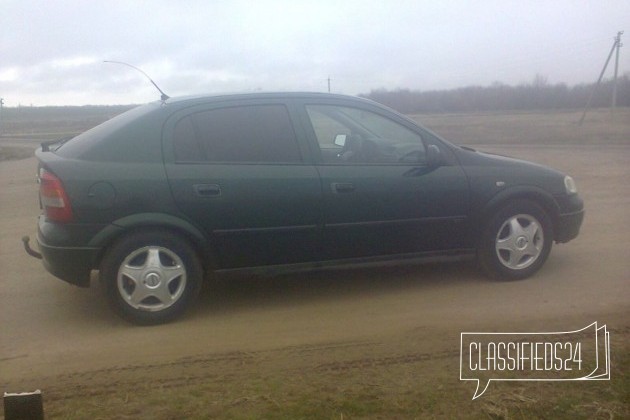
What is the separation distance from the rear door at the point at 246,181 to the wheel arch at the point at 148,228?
2.9 inches

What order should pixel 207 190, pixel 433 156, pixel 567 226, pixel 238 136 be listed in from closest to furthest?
pixel 207 190 < pixel 238 136 < pixel 433 156 < pixel 567 226

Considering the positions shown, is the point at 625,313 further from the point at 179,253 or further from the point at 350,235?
the point at 179,253

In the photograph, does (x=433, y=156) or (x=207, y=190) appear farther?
(x=433, y=156)

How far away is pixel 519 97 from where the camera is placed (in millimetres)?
33562

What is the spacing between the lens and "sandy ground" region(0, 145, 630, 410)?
436 cm

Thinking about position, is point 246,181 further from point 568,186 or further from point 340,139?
point 568,186

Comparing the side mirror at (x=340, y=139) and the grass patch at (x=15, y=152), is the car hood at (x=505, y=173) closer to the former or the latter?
the side mirror at (x=340, y=139)

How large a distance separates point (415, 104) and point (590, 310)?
1844 cm

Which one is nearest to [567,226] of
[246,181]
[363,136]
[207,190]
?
[363,136]

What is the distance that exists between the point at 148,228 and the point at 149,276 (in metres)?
0.33

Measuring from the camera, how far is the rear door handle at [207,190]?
5137 millimetres

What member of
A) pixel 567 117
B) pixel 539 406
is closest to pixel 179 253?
pixel 539 406

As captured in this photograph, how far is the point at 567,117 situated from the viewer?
30859 mm

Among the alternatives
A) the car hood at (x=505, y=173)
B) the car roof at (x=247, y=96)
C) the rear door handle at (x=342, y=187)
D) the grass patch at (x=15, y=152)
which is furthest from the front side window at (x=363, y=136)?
the grass patch at (x=15, y=152)
